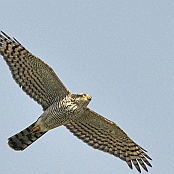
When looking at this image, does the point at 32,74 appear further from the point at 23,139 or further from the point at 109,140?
the point at 109,140

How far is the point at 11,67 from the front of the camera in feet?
98.0

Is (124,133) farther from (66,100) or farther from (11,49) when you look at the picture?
(11,49)

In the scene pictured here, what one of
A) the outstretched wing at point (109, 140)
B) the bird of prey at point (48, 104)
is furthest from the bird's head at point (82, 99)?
Result: the outstretched wing at point (109, 140)

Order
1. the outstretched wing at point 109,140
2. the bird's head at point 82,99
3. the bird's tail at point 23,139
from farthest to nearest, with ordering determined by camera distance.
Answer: the outstretched wing at point 109,140 < the bird's tail at point 23,139 < the bird's head at point 82,99

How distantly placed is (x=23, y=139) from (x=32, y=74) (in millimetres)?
2073

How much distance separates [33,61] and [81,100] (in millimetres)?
1945

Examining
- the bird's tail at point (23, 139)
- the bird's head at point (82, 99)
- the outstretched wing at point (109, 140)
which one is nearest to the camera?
the bird's head at point (82, 99)

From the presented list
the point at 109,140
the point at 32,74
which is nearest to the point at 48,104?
the point at 32,74

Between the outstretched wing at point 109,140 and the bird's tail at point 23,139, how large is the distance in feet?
4.37

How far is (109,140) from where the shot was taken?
102ft

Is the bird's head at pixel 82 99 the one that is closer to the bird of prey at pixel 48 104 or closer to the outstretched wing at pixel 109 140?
the bird of prey at pixel 48 104

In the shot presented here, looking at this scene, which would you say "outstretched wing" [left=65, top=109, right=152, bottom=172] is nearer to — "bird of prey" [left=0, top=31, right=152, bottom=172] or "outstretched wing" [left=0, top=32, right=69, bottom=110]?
"bird of prey" [left=0, top=31, right=152, bottom=172]

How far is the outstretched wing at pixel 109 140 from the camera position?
101 ft

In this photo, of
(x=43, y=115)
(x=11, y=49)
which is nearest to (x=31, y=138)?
(x=43, y=115)
